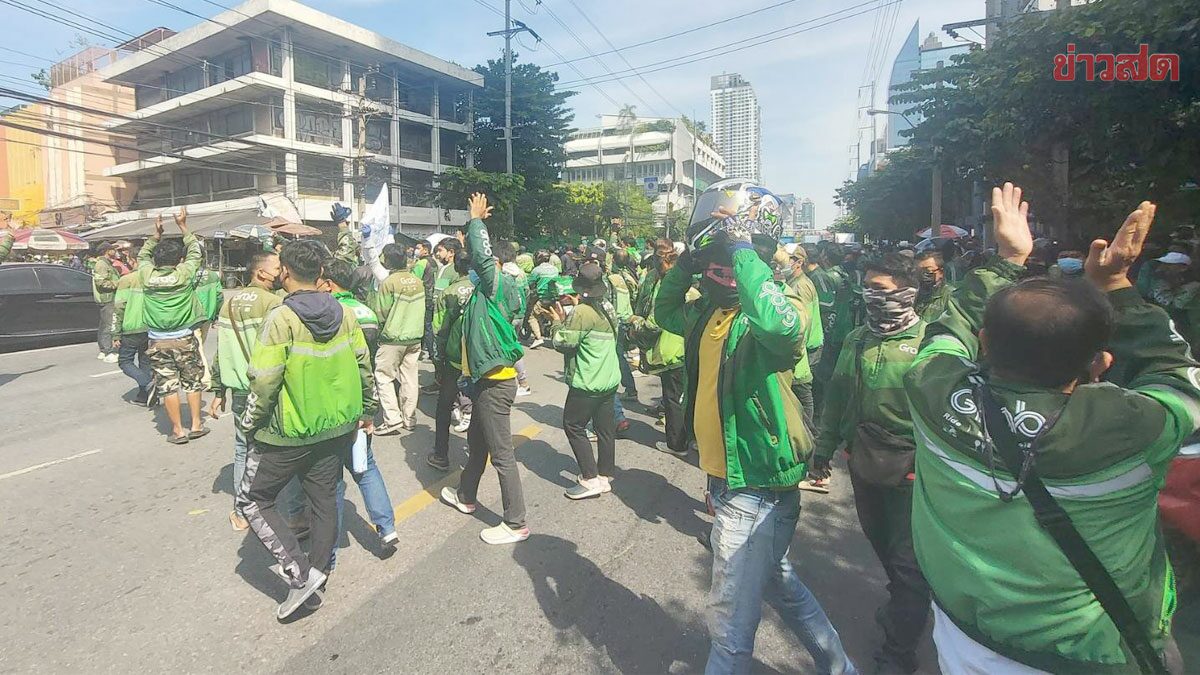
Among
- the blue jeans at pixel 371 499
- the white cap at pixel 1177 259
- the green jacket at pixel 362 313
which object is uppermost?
the white cap at pixel 1177 259

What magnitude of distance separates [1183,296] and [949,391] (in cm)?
485

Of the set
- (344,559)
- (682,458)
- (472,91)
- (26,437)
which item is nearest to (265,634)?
(344,559)

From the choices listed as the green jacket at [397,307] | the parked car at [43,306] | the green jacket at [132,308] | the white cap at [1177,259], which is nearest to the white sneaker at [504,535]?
the green jacket at [397,307]

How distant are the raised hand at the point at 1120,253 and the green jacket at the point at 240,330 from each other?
13.1 ft

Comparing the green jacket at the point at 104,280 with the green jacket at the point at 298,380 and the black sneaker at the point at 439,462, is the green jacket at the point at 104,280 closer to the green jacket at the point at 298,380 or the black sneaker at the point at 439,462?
the black sneaker at the point at 439,462

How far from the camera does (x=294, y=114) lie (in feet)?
106

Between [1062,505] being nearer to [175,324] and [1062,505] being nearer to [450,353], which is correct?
[450,353]

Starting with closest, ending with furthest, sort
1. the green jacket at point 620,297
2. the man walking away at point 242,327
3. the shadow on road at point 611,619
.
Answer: the shadow on road at point 611,619, the man walking away at point 242,327, the green jacket at point 620,297

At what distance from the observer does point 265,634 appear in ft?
10.1

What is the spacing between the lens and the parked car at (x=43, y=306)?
1113 centimetres

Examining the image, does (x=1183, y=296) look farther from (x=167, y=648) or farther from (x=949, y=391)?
(x=167, y=648)

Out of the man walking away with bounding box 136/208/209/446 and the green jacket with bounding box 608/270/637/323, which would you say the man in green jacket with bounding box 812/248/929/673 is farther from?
the man walking away with bounding box 136/208/209/446

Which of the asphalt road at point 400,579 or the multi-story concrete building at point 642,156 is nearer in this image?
the asphalt road at point 400,579

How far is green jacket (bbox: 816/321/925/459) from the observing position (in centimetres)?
287
